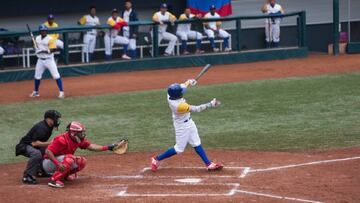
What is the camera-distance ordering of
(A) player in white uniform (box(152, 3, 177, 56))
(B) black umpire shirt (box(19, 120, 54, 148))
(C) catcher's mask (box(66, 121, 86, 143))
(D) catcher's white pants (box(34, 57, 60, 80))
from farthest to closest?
(A) player in white uniform (box(152, 3, 177, 56)) → (D) catcher's white pants (box(34, 57, 60, 80)) → (B) black umpire shirt (box(19, 120, 54, 148)) → (C) catcher's mask (box(66, 121, 86, 143))

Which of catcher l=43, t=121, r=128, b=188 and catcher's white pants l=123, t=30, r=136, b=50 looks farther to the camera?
catcher's white pants l=123, t=30, r=136, b=50

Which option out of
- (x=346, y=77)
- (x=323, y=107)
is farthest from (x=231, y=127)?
(x=346, y=77)

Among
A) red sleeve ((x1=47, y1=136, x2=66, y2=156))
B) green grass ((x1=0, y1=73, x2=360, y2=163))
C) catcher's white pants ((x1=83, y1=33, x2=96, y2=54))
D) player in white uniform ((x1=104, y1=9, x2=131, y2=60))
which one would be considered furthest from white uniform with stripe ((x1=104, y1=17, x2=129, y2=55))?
red sleeve ((x1=47, y1=136, x2=66, y2=156))

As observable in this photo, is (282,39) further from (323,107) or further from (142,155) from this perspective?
(142,155)

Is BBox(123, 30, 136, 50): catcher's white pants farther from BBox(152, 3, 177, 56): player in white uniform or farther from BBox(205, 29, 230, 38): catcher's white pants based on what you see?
BBox(205, 29, 230, 38): catcher's white pants

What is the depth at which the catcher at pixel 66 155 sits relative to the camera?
974cm

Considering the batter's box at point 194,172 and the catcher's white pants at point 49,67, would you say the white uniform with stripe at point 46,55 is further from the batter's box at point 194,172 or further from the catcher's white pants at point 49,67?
the batter's box at point 194,172

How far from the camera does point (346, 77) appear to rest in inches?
778

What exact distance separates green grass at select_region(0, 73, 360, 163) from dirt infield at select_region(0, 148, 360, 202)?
953 millimetres

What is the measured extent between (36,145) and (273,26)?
52.1ft

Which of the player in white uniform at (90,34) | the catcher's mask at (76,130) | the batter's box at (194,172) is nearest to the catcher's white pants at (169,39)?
the player in white uniform at (90,34)

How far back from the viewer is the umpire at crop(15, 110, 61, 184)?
9.91 meters

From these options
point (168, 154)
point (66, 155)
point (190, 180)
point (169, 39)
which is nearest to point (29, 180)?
point (66, 155)

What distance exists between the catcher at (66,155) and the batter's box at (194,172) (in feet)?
1.98
